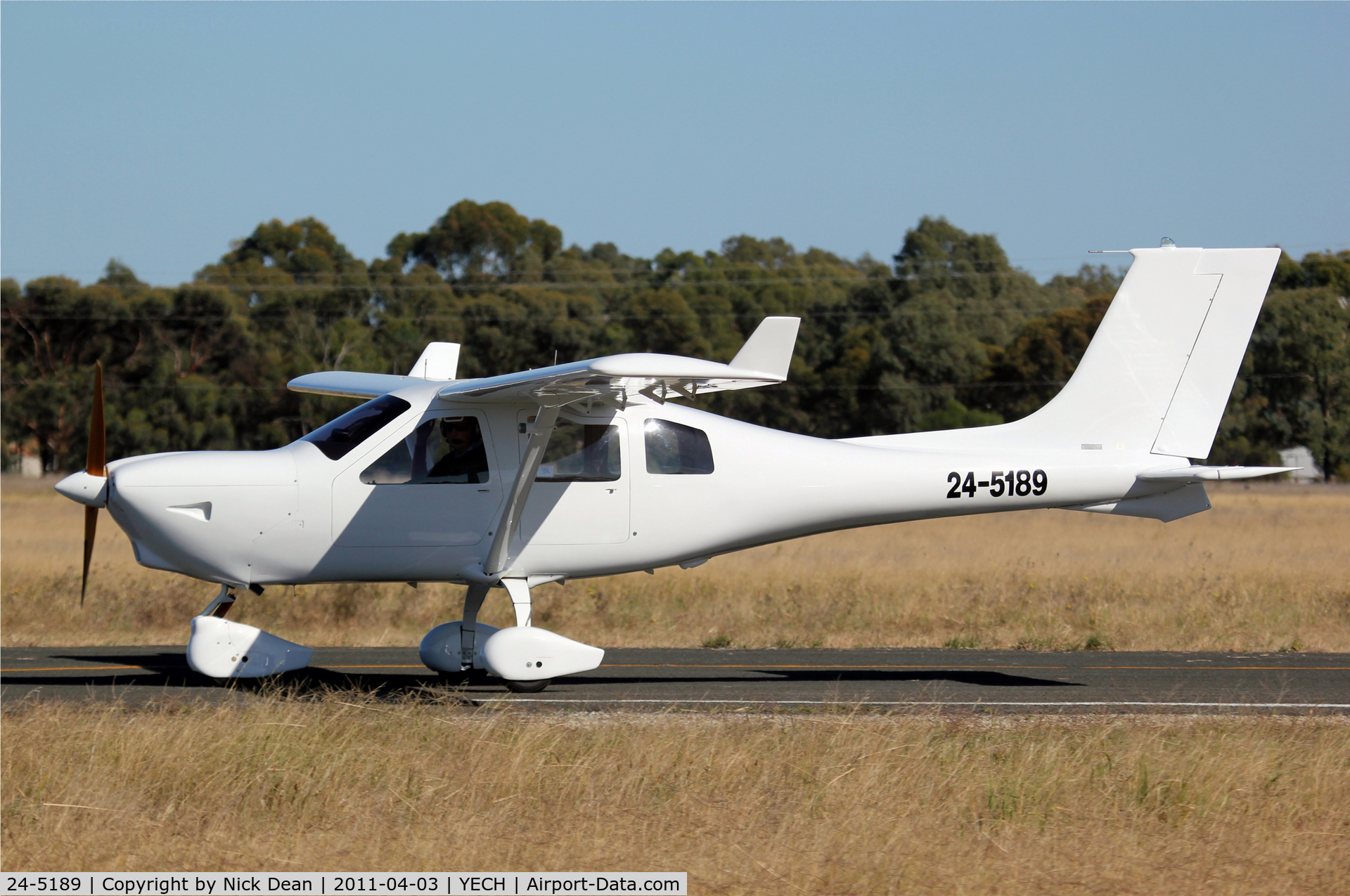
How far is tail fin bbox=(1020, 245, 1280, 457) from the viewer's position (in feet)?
35.8

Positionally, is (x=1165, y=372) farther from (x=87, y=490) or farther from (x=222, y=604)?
(x=87, y=490)

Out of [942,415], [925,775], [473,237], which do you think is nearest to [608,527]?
[925,775]

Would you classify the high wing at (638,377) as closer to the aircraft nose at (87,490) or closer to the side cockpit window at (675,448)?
the side cockpit window at (675,448)

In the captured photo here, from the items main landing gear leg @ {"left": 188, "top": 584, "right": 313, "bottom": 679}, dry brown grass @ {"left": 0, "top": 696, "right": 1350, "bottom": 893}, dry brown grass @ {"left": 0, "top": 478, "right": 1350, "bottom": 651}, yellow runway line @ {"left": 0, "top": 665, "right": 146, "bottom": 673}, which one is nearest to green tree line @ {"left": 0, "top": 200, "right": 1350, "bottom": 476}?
dry brown grass @ {"left": 0, "top": 478, "right": 1350, "bottom": 651}

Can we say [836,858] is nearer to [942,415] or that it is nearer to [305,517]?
[305,517]

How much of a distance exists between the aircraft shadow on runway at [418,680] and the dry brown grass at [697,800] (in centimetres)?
217

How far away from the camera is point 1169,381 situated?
11.0 meters

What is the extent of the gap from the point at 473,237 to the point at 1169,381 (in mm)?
84769

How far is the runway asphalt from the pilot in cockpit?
1.70m

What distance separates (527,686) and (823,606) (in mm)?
6393

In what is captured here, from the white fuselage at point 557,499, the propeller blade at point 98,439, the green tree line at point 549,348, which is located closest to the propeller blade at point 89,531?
the propeller blade at point 98,439

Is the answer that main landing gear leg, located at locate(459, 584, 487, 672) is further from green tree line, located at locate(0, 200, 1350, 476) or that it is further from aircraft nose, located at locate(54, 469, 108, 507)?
green tree line, located at locate(0, 200, 1350, 476)

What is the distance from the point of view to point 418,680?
11.0 metres

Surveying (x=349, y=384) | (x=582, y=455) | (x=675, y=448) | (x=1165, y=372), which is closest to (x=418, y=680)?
(x=582, y=455)
